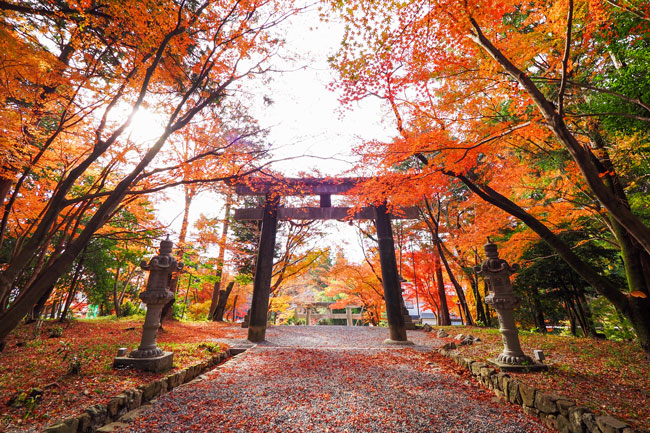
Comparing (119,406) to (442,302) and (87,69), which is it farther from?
(442,302)

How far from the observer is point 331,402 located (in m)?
3.58

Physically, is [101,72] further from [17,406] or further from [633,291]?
[633,291]

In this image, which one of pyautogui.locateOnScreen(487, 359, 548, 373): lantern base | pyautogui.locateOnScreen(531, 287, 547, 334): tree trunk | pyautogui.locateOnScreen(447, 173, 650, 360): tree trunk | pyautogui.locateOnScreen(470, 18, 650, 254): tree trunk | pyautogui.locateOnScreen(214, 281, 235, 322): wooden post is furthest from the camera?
pyautogui.locateOnScreen(214, 281, 235, 322): wooden post

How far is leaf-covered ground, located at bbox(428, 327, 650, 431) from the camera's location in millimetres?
2875

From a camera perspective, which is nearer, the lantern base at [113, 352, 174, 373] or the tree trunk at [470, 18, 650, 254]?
the tree trunk at [470, 18, 650, 254]

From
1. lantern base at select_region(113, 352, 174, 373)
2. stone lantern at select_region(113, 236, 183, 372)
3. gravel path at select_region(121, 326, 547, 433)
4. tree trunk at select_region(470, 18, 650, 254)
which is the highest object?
tree trunk at select_region(470, 18, 650, 254)

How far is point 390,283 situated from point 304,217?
347 cm

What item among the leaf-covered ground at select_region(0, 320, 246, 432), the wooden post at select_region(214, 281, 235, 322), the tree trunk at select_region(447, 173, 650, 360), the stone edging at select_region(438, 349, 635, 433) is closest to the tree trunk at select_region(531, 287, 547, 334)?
the tree trunk at select_region(447, 173, 650, 360)

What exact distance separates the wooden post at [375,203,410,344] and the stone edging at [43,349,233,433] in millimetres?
5370

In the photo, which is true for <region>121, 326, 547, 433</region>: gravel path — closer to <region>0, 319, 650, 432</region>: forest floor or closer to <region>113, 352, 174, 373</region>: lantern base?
<region>0, 319, 650, 432</region>: forest floor

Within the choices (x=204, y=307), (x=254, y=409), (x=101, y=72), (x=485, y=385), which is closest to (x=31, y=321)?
(x=204, y=307)

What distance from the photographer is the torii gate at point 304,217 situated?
303 inches

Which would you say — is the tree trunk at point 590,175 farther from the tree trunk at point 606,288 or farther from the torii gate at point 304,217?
the torii gate at point 304,217

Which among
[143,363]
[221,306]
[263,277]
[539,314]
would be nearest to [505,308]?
[263,277]
